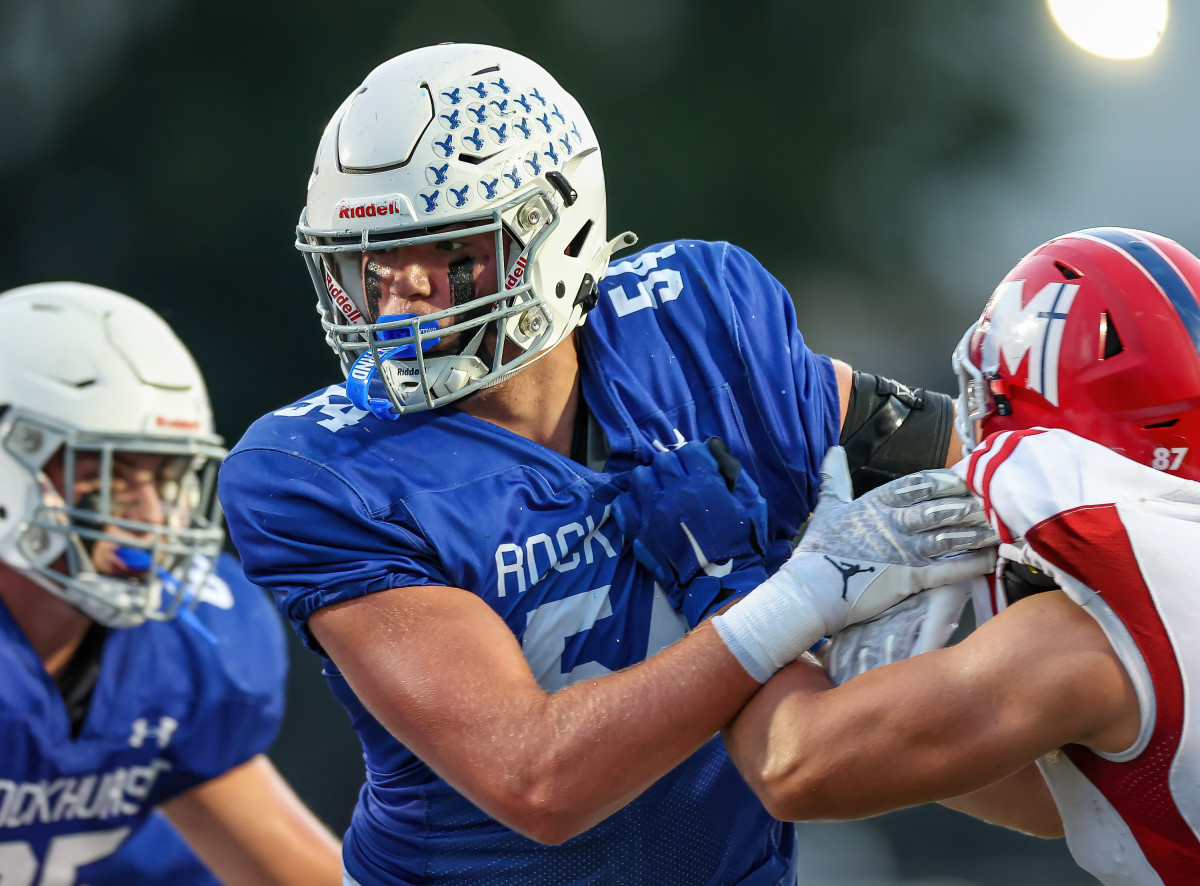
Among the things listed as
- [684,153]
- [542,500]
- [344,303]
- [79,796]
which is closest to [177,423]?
[79,796]

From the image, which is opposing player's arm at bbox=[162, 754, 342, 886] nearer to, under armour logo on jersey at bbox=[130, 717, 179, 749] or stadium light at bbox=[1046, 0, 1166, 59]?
under armour logo on jersey at bbox=[130, 717, 179, 749]

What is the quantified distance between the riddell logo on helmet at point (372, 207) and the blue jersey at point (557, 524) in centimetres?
Result: 24

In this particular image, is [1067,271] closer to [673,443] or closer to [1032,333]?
[1032,333]

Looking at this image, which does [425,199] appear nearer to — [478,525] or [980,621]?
[478,525]

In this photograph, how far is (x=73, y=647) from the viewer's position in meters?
2.43

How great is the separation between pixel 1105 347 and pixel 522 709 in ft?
2.31

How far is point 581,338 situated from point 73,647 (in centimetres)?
131

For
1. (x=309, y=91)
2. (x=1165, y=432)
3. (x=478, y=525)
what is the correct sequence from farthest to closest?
(x=309, y=91)
(x=478, y=525)
(x=1165, y=432)

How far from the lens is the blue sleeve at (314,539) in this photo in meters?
1.42

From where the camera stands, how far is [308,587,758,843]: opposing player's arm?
1.31 m

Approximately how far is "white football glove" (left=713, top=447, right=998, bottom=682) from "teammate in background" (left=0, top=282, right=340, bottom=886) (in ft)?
4.76

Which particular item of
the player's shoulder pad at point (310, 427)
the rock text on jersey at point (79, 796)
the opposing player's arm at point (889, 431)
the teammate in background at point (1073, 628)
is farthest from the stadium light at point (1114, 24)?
the rock text on jersey at point (79, 796)

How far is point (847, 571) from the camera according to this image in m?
1.34

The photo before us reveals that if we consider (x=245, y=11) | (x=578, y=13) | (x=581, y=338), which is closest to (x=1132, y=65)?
(x=578, y=13)
